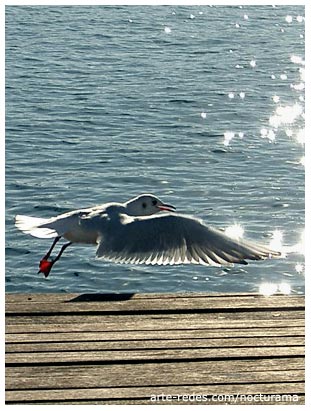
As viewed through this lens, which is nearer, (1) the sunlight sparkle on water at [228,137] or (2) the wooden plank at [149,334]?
(2) the wooden plank at [149,334]

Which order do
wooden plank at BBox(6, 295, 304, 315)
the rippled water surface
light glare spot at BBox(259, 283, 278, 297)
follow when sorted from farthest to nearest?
the rippled water surface, light glare spot at BBox(259, 283, 278, 297), wooden plank at BBox(6, 295, 304, 315)

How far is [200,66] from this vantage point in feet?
67.2

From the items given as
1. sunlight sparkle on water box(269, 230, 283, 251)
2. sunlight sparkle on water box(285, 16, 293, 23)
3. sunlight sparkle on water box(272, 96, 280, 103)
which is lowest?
sunlight sparkle on water box(269, 230, 283, 251)

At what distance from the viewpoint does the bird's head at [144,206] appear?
8398 mm

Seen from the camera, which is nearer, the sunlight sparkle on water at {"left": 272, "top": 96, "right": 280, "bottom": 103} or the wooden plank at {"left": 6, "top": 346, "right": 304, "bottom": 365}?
the wooden plank at {"left": 6, "top": 346, "right": 304, "bottom": 365}

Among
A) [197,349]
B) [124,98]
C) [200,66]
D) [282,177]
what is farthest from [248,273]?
[200,66]

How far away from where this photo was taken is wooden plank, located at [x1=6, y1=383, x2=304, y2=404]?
557cm

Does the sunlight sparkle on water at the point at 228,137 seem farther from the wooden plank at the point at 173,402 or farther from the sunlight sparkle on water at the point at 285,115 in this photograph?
the wooden plank at the point at 173,402

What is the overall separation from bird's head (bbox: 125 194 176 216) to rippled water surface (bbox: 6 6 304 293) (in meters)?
2.09

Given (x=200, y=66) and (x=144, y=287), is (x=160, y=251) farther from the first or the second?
(x=200, y=66)

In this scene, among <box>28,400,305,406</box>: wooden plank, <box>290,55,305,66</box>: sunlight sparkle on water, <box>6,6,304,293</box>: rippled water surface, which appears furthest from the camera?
<box>290,55,305,66</box>: sunlight sparkle on water

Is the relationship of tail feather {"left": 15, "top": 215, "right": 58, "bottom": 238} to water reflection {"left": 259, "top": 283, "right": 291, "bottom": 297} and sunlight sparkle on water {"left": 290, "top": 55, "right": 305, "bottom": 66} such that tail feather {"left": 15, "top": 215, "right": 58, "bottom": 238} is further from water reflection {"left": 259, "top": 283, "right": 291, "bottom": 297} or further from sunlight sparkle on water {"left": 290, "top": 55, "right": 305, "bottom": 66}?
sunlight sparkle on water {"left": 290, "top": 55, "right": 305, "bottom": 66}

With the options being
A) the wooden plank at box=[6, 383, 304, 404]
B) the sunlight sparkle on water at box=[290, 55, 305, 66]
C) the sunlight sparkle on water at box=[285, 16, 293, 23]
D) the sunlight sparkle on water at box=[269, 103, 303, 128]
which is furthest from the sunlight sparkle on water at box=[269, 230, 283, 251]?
the sunlight sparkle on water at box=[285, 16, 293, 23]

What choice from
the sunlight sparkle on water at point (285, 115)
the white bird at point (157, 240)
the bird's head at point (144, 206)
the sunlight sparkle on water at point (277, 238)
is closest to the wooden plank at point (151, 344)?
the white bird at point (157, 240)
